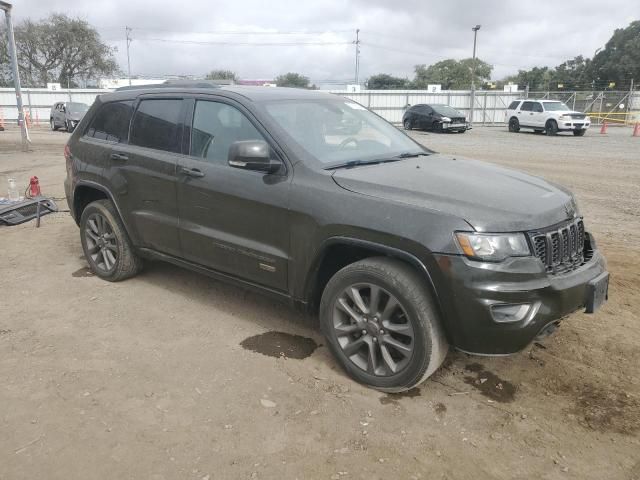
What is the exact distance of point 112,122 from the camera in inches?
195

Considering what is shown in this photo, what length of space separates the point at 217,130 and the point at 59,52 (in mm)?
60188

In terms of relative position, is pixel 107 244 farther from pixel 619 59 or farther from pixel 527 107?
pixel 619 59

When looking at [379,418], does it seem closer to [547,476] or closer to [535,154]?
[547,476]

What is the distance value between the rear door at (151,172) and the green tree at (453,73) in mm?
85873

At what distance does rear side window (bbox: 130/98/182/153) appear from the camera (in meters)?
4.33

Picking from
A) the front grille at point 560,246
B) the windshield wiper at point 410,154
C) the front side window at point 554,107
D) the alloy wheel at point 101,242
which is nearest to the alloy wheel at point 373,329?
the front grille at point 560,246

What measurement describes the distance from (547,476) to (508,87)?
4031 cm

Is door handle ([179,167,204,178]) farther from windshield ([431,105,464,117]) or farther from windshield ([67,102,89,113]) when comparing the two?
windshield ([67,102,89,113])

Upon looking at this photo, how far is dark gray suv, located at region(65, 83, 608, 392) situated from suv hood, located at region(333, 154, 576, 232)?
1 centimetres

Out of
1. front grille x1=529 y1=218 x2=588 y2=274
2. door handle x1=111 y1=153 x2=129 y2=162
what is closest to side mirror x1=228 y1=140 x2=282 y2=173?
door handle x1=111 y1=153 x2=129 y2=162

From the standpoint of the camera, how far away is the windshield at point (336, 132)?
3.73 meters

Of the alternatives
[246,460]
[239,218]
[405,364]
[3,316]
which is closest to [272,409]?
[246,460]

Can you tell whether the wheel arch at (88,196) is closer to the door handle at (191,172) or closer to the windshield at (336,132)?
the door handle at (191,172)

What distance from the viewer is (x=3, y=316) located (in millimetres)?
4418
